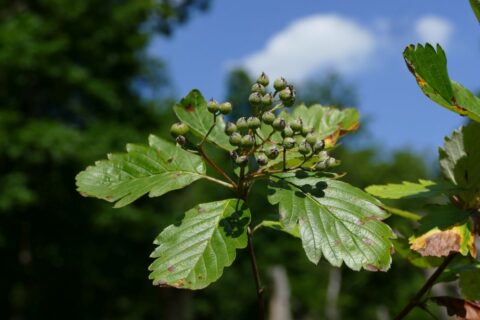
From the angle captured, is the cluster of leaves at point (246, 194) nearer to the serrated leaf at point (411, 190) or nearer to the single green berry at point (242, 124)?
the single green berry at point (242, 124)

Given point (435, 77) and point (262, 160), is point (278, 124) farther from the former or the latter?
point (435, 77)

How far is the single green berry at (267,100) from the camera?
0.92m

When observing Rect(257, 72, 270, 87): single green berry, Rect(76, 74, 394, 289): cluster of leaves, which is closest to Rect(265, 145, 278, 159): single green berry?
Rect(76, 74, 394, 289): cluster of leaves

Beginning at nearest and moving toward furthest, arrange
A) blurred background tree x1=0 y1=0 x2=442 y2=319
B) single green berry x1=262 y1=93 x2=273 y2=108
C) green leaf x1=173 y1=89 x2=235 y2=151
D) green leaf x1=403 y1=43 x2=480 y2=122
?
A: 1. green leaf x1=403 y1=43 x2=480 y2=122
2. single green berry x1=262 y1=93 x2=273 y2=108
3. green leaf x1=173 y1=89 x2=235 y2=151
4. blurred background tree x1=0 y1=0 x2=442 y2=319

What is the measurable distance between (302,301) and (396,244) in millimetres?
28386

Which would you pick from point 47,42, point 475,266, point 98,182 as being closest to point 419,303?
point 475,266

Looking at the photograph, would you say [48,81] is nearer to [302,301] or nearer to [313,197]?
[313,197]

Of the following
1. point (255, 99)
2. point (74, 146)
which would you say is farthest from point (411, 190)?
point (74, 146)

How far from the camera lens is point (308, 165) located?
94 centimetres

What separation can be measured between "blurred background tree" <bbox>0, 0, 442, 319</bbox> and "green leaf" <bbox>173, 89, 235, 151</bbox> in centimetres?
1157

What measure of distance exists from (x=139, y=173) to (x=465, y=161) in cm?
48

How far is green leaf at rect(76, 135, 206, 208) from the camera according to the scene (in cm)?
94

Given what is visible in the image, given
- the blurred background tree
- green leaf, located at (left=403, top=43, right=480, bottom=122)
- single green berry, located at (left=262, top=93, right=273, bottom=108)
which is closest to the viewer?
green leaf, located at (left=403, top=43, right=480, bottom=122)

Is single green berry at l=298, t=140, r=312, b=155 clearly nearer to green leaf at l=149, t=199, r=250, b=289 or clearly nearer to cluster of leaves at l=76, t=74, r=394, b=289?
cluster of leaves at l=76, t=74, r=394, b=289
